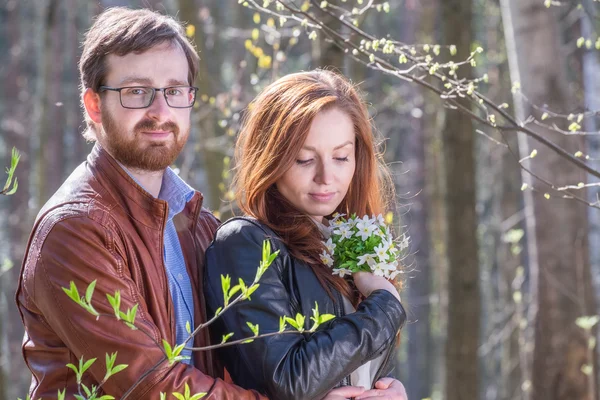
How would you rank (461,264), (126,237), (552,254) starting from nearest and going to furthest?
(126,237), (552,254), (461,264)

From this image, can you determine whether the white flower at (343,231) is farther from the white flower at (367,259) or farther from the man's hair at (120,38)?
the man's hair at (120,38)

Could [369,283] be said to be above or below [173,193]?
below

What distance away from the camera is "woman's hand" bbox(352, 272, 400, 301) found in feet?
9.84

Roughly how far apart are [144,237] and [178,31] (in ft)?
2.57

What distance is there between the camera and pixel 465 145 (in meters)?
7.03

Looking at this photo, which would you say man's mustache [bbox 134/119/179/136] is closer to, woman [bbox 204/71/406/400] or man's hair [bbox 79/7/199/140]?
man's hair [bbox 79/7/199/140]

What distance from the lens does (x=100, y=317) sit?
101 inches

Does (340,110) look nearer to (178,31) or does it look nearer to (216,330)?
(178,31)

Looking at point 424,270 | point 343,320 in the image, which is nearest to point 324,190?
point 343,320

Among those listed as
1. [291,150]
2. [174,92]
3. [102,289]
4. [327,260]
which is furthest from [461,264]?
[102,289]

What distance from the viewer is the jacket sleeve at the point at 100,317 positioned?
101 inches

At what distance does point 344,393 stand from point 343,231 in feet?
1.91

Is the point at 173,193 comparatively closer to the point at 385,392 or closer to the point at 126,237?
the point at 126,237

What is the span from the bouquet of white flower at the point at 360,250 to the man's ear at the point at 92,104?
3.00 feet
